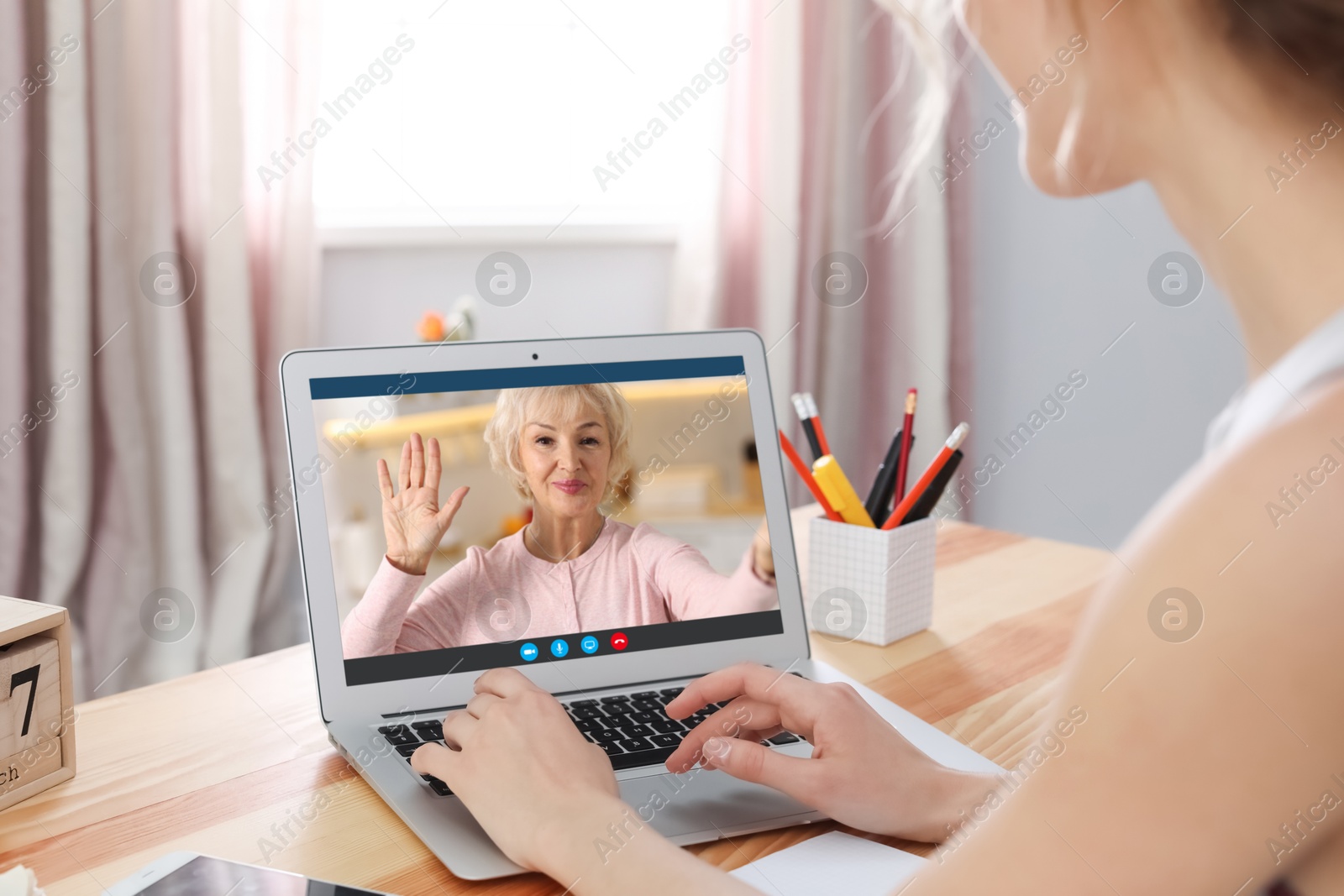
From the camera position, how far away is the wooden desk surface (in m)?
0.62

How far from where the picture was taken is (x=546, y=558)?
0.79 m

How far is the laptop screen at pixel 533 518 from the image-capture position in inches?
30.1

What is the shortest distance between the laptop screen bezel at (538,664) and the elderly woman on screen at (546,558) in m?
0.02

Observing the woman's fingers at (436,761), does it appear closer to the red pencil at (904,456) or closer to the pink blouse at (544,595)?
the pink blouse at (544,595)

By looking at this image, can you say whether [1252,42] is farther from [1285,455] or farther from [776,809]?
[776,809]

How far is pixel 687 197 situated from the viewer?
2.62 meters

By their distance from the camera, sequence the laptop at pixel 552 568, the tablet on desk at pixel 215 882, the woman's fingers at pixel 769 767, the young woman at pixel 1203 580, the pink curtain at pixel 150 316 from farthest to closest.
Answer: the pink curtain at pixel 150 316, the laptop at pixel 552 568, the woman's fingers at pixel 769 767, the tablet on desk at pixel 215 882, the young woman at pixel 1203 580

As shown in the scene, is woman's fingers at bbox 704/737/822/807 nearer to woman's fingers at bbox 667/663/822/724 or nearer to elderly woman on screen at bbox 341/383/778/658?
woman's fingers at bbox 667/663/822/724

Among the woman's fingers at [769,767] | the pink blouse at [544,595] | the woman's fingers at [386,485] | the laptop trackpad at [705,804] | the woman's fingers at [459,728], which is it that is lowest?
the laptop trackpad at [705,804]

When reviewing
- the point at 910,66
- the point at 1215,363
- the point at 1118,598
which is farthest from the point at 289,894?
the point at 910,66

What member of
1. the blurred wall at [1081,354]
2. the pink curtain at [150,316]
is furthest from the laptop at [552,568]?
the blurred wall at [1081,354]

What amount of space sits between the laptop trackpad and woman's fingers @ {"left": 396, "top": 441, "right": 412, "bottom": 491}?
0.26 meters

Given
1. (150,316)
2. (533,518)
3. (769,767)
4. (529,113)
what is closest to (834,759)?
(769,767)

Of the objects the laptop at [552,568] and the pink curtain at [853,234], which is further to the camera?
the pink curtain at [853,234]
